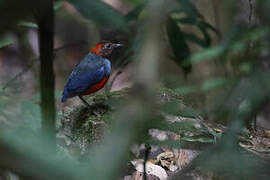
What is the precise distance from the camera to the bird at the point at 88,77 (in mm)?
3961

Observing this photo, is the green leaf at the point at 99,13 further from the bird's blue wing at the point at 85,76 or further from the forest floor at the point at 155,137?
the bird's blue wing at the point at 85,76

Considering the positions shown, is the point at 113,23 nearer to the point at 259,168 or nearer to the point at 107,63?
the point at 259,168

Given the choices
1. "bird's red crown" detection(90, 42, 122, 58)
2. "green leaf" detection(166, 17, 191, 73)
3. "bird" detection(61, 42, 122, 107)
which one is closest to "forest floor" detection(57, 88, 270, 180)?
"bird" detection(61, 42, 122, 107)

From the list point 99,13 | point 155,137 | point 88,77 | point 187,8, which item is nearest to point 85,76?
point 88,77

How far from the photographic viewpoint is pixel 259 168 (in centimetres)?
92

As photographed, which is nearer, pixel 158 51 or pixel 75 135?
pixel 158 51

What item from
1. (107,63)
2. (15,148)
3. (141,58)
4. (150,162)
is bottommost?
(150,162)

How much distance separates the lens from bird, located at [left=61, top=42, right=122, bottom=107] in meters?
3.96

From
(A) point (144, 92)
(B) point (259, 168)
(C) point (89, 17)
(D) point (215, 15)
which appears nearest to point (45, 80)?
(C) point (89, 17)

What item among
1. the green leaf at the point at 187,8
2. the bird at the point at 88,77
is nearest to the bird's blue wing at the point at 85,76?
the bird at the point at 88,77

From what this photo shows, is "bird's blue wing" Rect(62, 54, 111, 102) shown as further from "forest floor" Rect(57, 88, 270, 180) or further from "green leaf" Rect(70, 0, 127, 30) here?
"green leaf" Rect(70, 0, 127, 30)

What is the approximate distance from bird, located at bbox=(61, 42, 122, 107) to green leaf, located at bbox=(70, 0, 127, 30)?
2.69 metres

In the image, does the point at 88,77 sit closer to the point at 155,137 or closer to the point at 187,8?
the point at 155,137

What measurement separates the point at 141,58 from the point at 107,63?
12.0 ft
